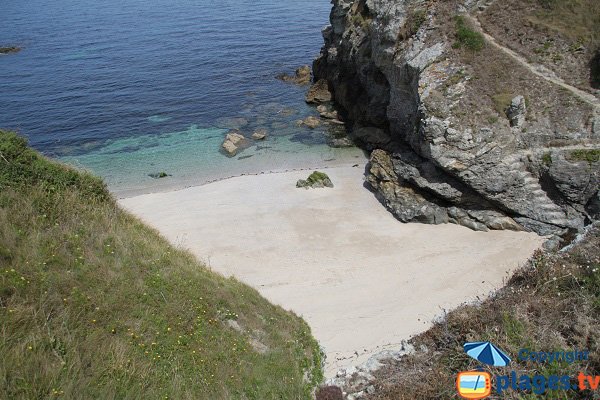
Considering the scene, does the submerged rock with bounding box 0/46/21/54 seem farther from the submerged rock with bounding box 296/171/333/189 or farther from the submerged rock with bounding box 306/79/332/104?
the submerged rock with bounding box 296/171/333/189

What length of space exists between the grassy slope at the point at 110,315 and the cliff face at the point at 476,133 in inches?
567

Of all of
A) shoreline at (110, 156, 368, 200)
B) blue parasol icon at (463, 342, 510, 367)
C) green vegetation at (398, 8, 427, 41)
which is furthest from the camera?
shoreline at (110, 156, 368, 200)

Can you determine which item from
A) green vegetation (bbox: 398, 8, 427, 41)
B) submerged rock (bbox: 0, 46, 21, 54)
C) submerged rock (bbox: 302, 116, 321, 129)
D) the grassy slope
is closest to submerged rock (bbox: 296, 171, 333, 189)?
submerged rock (bbox: 302, 116, 321, 129)

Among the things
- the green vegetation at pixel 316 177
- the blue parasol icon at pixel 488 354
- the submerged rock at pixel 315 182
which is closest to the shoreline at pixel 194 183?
the green vegetation at pixel 316 177

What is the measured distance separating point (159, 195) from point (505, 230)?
73.7 ft

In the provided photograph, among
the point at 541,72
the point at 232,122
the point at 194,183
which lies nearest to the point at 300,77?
the point at 232,122

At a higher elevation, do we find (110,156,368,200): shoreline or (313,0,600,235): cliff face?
(313,0,600,235): cliff face

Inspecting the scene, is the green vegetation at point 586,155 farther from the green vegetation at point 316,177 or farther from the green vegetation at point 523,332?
the green vegetation at point 316,177

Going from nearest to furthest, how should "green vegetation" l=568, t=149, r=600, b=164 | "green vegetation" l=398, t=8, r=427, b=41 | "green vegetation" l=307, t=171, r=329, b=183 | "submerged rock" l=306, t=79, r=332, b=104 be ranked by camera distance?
"green vegetation" l=568, t=149, r=600, b=164 → "green vegetation" l=307, t=171, r=329, b=183 → "green vegetation" l=398, t=8, r=427, b=41 → "submerged rock" l=306, t=79, r=332, b=104

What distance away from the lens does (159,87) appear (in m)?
53.3

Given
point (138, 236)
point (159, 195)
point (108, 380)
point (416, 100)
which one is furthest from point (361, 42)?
point (108, 380)

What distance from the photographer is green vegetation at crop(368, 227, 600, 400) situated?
9.94 metres

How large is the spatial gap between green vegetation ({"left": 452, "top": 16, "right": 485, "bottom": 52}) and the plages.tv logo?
25497 millimetres

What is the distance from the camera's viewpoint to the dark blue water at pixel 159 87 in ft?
125
